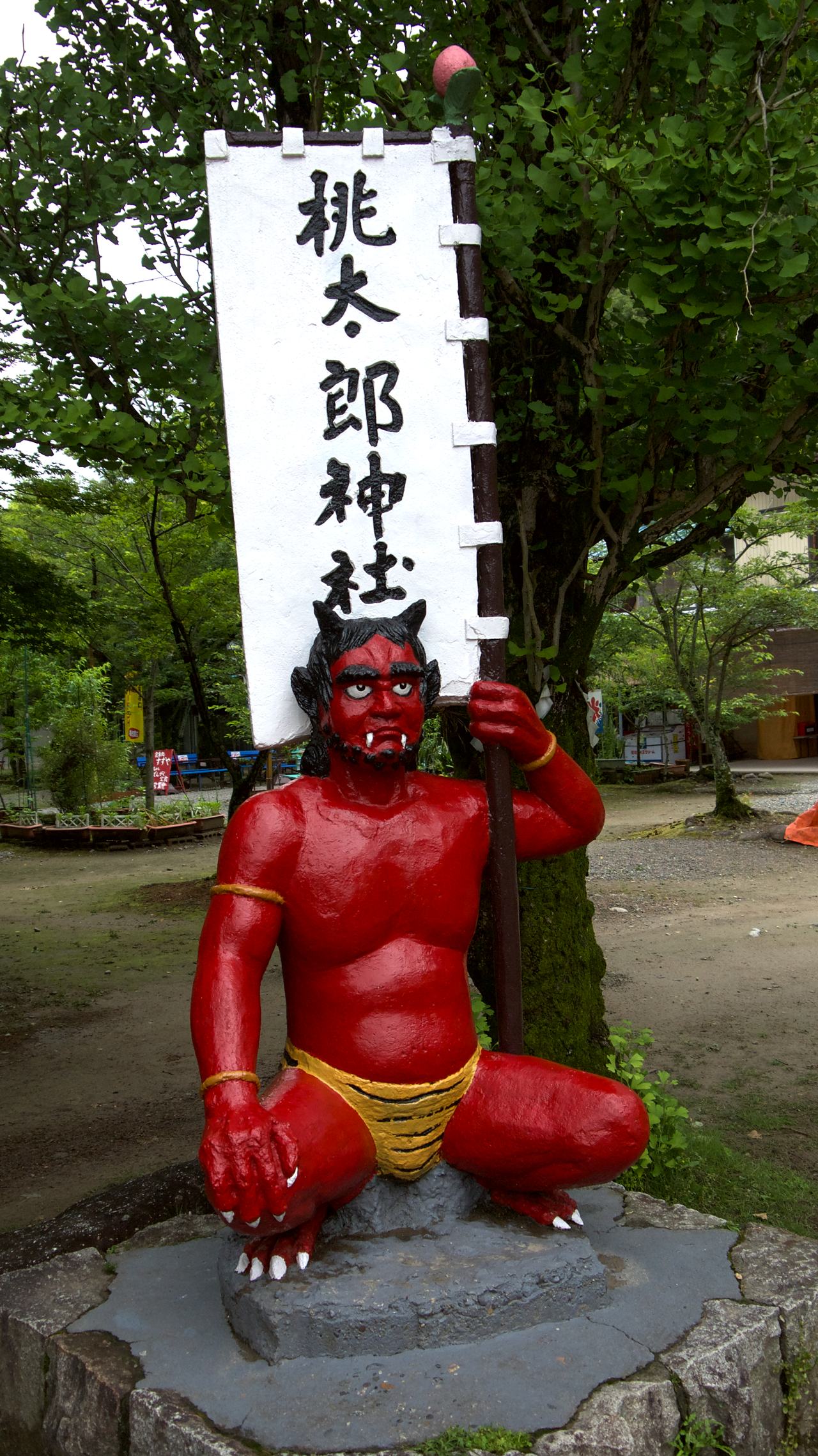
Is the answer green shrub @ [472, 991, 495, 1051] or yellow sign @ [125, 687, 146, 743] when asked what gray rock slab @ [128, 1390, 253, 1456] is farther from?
yellow sign @ [125, 687, 146, 743]

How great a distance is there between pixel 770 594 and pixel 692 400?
42.8ft

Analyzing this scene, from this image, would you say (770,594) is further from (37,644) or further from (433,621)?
(433,621)

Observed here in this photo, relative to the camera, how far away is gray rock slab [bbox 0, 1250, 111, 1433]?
2.72 meters

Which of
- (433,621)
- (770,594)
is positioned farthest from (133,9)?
(770,594)

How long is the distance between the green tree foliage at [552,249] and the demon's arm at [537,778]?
42.6 inches

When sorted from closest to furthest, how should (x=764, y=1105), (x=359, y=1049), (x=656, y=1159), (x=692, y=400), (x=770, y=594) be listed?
(x=359, y=1049) < (x=692, y=400) < (x=656, y=1159) < (x=764, y=1105) < (x=770, y=594)

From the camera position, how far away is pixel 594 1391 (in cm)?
238

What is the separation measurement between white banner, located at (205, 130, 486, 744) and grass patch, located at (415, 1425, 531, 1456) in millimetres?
1704

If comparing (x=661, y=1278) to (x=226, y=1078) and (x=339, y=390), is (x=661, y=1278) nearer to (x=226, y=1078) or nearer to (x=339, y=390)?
(x=226, y=1078)

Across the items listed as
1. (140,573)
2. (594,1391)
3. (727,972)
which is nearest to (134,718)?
(140,573)

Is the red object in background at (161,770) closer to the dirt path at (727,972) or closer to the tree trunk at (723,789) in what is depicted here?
the dirt path at (727,972)

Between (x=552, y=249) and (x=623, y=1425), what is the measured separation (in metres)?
3.86

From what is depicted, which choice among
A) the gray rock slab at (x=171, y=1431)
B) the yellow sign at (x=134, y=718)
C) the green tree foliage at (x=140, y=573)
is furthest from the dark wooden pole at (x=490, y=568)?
the yellow sign at (x=134, y=718)

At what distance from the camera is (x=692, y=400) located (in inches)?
146
